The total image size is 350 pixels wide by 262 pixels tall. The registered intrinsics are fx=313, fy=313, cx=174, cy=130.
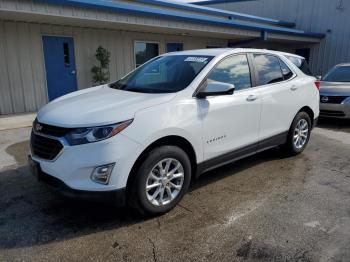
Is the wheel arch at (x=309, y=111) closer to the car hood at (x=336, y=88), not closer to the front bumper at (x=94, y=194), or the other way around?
the car hood at (x=336, y=88)

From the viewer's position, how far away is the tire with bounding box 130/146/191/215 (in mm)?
3088

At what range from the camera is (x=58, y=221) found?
3287mm

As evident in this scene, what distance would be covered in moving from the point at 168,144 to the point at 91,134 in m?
0.85

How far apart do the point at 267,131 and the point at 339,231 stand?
5.87ft

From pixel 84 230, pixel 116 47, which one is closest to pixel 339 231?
pixel 84 230

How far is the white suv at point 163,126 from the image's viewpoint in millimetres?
2893

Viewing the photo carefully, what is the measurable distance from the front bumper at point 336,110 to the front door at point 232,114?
4.67 metres

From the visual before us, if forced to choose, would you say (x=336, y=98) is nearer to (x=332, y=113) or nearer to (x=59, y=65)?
(x=332, y=113)

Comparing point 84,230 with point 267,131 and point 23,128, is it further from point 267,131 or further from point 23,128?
point 23,128

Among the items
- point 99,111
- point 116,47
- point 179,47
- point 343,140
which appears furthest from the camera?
point 179,47

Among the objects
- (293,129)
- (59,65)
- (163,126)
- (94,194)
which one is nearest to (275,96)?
(293,129)

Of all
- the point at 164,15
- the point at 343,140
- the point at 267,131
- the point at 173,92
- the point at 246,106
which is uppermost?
the point at 164,15

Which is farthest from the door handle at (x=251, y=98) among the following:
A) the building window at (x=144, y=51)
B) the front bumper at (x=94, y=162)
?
the building window at (x=144, y=51)

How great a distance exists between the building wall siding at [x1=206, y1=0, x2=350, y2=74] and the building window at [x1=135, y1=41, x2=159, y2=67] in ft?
36.6
